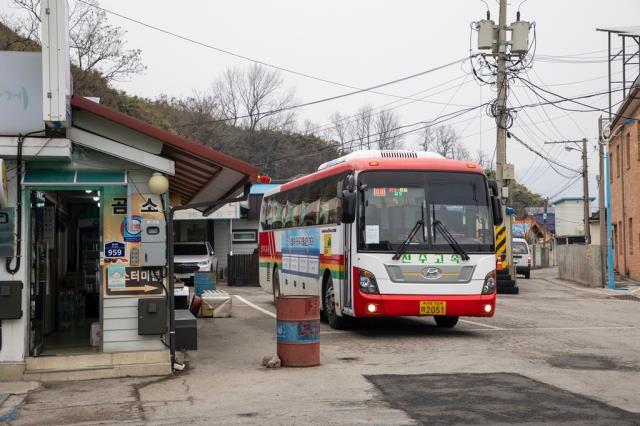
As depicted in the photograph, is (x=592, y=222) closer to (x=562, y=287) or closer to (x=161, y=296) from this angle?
(x=562, y=287)

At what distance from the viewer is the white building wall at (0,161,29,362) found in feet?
35.1

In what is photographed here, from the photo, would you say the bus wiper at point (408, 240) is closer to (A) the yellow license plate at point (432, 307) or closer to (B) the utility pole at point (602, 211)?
(A) the yellow license plate at point (432, 307)

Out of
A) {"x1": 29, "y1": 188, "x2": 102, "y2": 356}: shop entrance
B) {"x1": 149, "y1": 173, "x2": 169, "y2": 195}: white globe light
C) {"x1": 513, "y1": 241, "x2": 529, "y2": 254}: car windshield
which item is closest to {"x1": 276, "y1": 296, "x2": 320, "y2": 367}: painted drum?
{"x1": 149, "y1": 173, "x2": 169, "y2": 195}: white globe light

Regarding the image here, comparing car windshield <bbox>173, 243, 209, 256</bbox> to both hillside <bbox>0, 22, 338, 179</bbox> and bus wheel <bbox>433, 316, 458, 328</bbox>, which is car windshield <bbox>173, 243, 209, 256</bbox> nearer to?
bus wheel <bbox>433, 316, 458, 328</bbox>

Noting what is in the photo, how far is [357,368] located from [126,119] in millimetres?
4523

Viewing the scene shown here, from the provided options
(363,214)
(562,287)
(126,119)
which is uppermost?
(126,119)

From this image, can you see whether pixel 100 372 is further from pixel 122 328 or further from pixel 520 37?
pixel 520 37

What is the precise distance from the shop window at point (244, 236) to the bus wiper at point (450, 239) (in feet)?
89.0

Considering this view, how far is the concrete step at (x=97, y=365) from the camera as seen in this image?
10766 millimetres

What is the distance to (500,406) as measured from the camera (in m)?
8.62

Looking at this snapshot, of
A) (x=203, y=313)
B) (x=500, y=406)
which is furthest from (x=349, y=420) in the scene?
(x=203, y=313)

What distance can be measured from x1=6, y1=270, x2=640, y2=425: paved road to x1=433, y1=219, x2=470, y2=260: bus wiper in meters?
1.48

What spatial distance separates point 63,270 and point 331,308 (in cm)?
545

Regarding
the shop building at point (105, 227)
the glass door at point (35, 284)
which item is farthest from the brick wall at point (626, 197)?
the glass door at point (35, 284)
